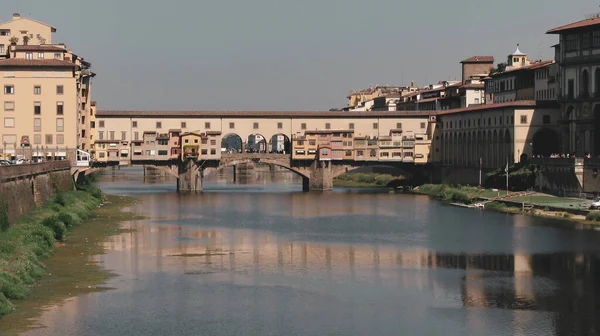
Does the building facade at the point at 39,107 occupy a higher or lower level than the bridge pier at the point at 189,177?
higher

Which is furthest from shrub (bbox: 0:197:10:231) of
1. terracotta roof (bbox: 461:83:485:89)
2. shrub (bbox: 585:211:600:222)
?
terracotta roof (bbox: 461:83:485:89)

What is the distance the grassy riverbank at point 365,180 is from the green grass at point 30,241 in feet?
170

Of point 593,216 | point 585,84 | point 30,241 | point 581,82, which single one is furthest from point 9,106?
point 593,216

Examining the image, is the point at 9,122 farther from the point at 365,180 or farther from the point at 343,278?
the point at 343,278

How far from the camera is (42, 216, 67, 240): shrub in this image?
5250cm

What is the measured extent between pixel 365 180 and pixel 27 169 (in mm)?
68669

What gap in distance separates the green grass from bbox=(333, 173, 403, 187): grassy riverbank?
5194cm

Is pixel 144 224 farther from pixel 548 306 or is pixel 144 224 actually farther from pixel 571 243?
pixel 548 306

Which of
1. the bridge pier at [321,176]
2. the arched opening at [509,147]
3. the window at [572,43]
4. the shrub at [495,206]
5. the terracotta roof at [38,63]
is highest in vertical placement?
the window at [572,43]

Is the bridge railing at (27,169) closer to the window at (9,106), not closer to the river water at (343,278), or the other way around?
the river water at (343,278)

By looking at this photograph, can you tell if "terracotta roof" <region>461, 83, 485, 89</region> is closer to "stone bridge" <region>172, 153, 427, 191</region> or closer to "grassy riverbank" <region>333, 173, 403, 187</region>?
"grassy riverbank" <region>333, 173, 403, 187</region>

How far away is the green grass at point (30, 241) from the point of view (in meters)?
36.8

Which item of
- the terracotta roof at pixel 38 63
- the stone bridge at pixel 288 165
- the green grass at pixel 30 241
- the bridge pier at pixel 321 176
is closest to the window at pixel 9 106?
the terracotta roof at pixel 38 63

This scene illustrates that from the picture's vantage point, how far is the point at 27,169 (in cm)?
5778
